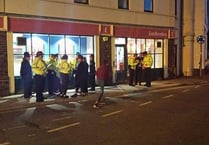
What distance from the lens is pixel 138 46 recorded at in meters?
23.8

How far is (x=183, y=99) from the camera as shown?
50.9 ft

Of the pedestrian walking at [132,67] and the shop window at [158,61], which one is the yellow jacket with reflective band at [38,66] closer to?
the pedestrian walking at [132,67]

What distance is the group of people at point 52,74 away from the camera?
15.2 meters

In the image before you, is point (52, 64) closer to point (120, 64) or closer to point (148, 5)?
point (120, 64)

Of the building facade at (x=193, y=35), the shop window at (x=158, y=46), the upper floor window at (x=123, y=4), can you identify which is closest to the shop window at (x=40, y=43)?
the upper floor window at (x=123, y=4)

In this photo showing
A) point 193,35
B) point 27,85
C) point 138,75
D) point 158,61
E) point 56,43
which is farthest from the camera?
point 193,35

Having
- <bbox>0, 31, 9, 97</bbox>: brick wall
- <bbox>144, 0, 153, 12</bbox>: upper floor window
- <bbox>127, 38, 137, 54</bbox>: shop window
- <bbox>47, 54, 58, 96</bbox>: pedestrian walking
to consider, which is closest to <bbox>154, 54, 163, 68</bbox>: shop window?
<bbox>127, 38, 137, 54</bbox>: shop window

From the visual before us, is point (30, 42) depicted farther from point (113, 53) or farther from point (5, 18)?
point (113, 53)

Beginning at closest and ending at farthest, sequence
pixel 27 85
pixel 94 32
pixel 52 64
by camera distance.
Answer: pixel 27 85 → pixel 52 64 → pixel 94 32

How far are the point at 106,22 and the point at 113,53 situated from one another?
1.84 metres

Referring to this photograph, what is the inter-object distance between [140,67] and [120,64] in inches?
65.0

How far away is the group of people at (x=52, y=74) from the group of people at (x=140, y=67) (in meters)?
3.41

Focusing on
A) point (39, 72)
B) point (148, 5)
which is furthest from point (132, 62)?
point (39, 72)

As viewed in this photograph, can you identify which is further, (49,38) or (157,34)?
(157,34)
